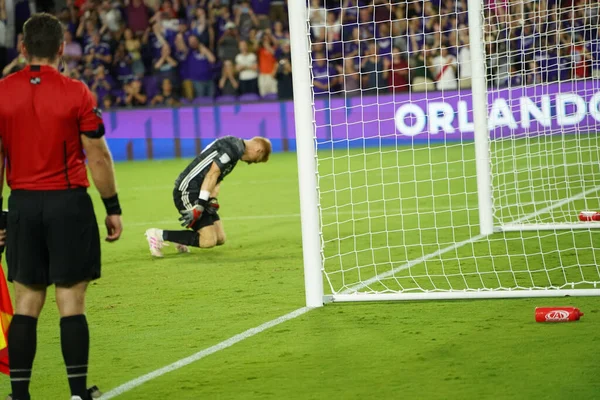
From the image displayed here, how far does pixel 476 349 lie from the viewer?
5.96 meters

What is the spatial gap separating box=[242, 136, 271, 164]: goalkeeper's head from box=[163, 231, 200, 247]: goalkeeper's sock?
0.95 metres

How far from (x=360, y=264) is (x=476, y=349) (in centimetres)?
353

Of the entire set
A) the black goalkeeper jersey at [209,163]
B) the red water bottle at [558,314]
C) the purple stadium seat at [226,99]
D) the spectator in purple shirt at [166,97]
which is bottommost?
the red water bottle at [558,314]

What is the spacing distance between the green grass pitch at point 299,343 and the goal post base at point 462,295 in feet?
0.22

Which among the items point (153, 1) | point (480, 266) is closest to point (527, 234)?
point (480, 266)

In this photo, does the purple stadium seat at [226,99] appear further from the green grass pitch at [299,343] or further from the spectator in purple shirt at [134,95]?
the green grass pitch at [299,343]

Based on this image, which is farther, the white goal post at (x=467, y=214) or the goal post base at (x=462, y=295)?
the white goal post at (x=467, y=214)

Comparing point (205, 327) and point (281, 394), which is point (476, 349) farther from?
point (205, 327)

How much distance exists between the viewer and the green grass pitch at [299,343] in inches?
209

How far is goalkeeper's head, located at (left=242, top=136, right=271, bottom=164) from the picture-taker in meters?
10.1

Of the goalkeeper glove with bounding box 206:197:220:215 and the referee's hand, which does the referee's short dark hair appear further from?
the goalkeeper glove with bounding box 206:197:220:215

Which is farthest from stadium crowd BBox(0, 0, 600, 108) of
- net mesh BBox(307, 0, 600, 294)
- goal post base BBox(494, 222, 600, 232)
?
goal post base BBox(494, 222, 600, 232)

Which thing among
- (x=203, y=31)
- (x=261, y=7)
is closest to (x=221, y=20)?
(x=203, y=31)

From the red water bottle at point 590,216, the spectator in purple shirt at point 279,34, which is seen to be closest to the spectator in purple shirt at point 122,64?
the spectator in purple shirt at point 279,34
